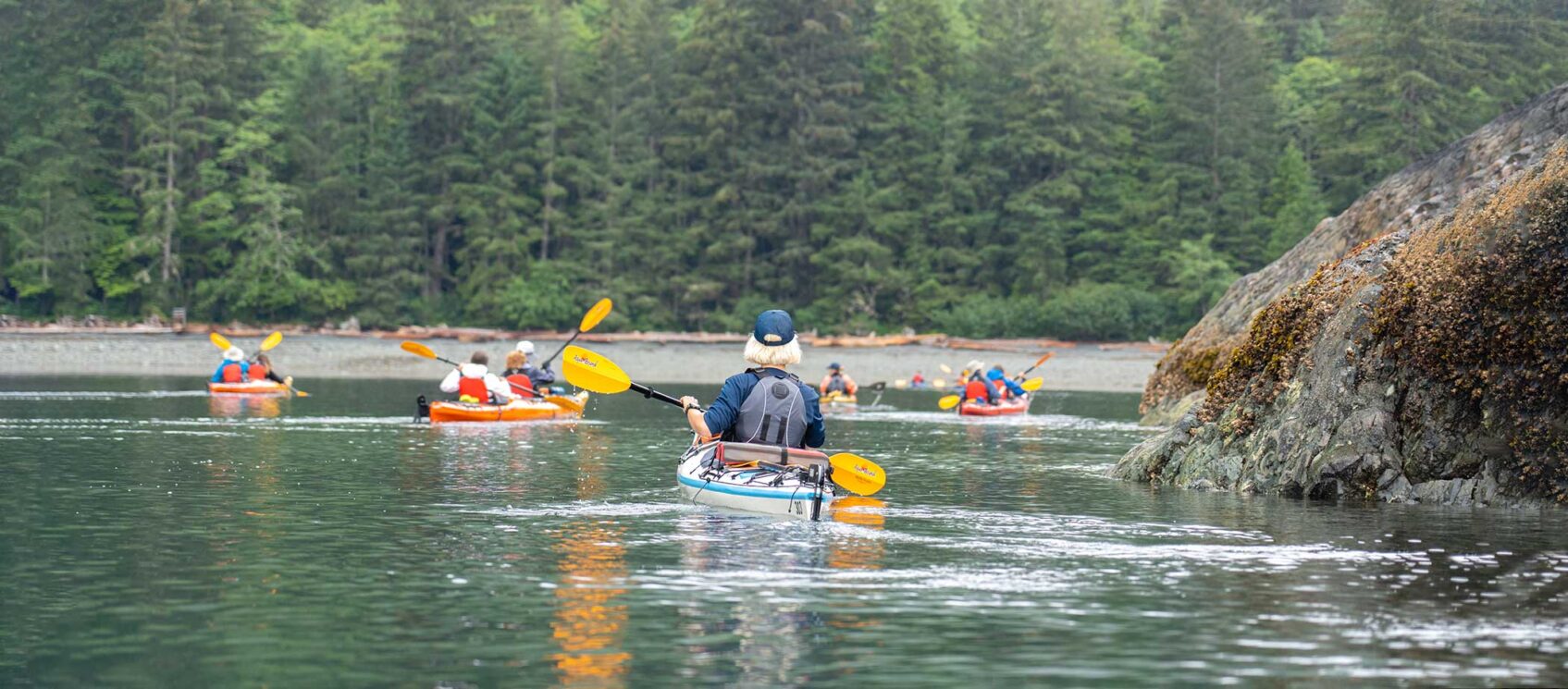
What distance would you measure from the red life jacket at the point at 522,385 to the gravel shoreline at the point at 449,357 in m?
26.2

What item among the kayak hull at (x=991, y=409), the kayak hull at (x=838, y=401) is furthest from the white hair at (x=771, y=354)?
the kayak hull at (x=838, y=401)

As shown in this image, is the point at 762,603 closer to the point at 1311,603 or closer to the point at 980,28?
the point at 1311,603

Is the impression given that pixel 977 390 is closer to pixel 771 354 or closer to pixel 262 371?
pixel 262 371

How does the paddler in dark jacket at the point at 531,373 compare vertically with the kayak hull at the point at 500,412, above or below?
above

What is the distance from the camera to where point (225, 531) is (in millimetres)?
17656

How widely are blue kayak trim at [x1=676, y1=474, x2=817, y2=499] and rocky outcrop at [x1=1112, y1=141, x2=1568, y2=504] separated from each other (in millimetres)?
6879

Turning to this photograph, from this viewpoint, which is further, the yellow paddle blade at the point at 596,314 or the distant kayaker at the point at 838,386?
the distant kayaker at the point at 838,386

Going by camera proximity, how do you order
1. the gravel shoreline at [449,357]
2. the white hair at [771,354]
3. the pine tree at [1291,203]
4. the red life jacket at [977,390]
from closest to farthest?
the white hair at [771,354], the red life jacket at [977,390], the gravel shoreline at [449,357], the pine tree at [1291,203]

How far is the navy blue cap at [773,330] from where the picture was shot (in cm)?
1911

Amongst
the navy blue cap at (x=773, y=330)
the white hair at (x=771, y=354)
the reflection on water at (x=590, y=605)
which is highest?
the navy blue cap at (x=773, y=330)

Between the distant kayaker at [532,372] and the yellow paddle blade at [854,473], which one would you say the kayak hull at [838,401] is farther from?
the yellow paddle blade at [854,473]

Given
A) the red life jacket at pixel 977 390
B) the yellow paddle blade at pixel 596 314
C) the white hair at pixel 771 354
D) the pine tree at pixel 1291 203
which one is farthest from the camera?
the pine tree at pixel 1291 203

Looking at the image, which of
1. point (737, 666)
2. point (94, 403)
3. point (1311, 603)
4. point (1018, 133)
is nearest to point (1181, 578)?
point (1311, 603)

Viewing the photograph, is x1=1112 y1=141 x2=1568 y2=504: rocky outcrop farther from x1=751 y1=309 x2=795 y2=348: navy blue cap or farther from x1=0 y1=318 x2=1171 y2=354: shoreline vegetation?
x1=0 y1=318 x2=1171 y2=354: shoreline vegetation
